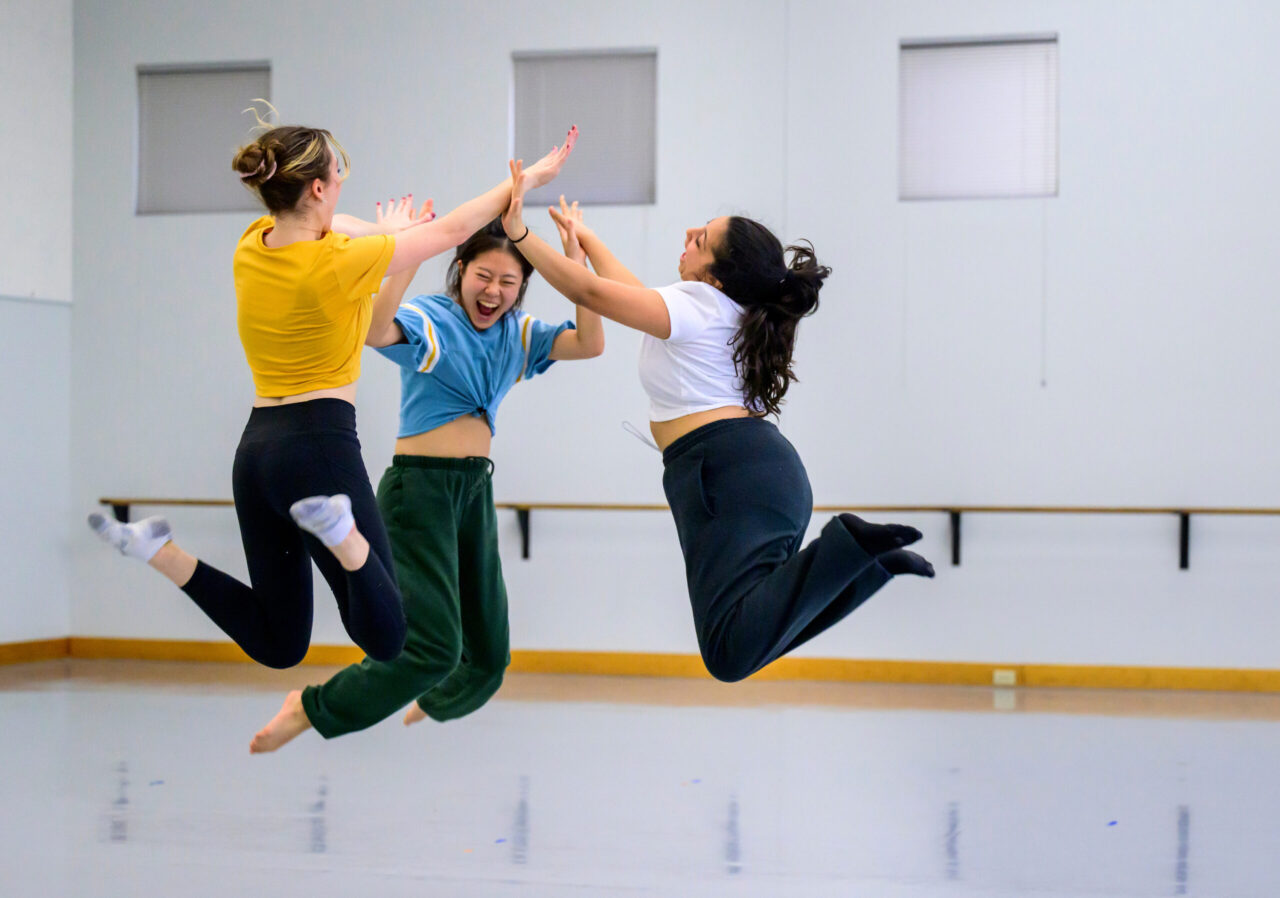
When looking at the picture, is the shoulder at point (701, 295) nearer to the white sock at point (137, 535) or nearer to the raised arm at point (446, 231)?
the raised arm at point (446, 231)

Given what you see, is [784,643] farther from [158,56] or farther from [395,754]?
[158,56]

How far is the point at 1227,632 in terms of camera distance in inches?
219

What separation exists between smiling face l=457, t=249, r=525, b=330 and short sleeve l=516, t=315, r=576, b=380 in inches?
4.1

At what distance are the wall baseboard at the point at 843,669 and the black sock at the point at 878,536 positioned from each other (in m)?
3.60

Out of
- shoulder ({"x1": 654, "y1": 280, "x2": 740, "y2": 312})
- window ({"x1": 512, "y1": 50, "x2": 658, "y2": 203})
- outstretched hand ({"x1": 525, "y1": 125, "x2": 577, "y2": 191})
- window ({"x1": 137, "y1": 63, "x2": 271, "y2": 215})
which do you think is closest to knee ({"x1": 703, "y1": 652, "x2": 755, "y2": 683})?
shoulder ({"x1": 654, "y1": 280, "x2": 740, "y2": 312})

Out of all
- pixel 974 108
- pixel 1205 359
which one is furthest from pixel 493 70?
pixel 1205 359

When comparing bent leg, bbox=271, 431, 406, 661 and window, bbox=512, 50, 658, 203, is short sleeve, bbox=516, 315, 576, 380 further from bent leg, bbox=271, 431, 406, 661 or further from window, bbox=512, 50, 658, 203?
window, bbox=512, 50, 658, 203

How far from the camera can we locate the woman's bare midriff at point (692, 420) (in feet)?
8.64

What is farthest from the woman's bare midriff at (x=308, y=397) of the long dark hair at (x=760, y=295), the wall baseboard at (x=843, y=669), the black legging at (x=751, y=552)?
the wall baseboard at (x=843, y=669)

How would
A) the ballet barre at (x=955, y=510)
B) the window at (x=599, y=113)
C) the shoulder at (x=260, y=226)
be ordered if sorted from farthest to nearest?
the window at (x=599, y=113) → the ballet barre at (x=955, y=510) → the shoulder at (x=260, y=226)

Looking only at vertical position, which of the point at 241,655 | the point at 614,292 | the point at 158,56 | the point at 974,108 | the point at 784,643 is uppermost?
the point at 158,56

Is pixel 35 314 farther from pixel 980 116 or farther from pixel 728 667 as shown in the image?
pixel 728 667

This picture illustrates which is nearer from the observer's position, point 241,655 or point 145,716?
point 145,716

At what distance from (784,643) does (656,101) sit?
13.4 ft
